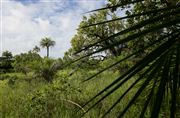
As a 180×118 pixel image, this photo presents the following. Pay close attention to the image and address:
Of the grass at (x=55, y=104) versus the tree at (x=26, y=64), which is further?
the tree at (x=26, y=64)

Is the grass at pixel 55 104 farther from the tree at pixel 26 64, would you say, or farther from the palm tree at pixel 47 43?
the palm tree at pixel 47 43

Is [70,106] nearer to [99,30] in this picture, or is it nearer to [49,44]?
[99,30]

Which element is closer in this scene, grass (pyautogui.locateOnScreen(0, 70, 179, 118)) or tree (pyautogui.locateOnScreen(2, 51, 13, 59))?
grass (pyautogui.locateOnScreen(0, 70, 179, 118))

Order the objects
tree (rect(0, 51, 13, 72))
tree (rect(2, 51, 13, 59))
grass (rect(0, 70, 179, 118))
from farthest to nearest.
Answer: tree (rect(2, 51, 13, 59)) < tree (rect(0, 51, 13, 72)) < grass (rect(0, 70, 179, 118))

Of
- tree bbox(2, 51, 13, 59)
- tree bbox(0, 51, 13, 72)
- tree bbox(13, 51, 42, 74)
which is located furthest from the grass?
tree bbox(2, 51, 13, 59)

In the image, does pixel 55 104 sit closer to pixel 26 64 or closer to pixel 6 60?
pixel 26 64

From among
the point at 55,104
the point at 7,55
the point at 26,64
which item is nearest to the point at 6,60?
the point at 7,55

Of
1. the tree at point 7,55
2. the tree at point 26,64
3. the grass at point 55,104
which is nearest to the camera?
the grass at point 55,104

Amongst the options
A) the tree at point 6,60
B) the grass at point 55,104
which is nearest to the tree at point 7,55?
the tree at point 6,60

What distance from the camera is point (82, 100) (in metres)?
9.55

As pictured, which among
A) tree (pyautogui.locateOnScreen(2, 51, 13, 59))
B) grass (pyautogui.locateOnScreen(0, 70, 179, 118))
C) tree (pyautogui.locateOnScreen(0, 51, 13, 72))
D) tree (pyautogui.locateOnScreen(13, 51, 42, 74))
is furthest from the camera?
tree (pyautogui.locateOnScreen(2, 51, 13, 59))

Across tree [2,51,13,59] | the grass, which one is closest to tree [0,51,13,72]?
tree [2,51,13,59]

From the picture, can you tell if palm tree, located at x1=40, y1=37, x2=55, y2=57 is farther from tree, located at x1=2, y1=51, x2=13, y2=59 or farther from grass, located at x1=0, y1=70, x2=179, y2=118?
grass, located at x1=0, y1=70, x2=179, y2=118

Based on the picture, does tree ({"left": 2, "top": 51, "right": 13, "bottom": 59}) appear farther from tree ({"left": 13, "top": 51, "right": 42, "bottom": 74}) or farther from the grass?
the grass
